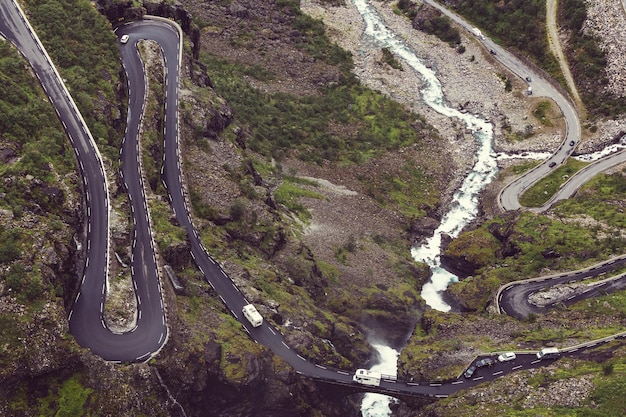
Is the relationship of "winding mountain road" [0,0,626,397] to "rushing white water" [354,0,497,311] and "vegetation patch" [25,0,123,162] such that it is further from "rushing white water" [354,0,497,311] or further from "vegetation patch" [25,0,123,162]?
"rushing white water" [354,0,497,311]

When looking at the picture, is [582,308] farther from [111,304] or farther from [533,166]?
[111,304]

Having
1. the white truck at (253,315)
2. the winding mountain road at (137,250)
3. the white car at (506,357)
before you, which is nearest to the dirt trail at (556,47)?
the winding mountain road at (137,250)

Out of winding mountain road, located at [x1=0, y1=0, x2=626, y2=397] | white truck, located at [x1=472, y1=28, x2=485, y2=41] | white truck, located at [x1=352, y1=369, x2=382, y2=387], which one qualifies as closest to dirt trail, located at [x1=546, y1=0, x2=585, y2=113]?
white truck, located at [x1=472, y1=28, x2=485, y2=41]

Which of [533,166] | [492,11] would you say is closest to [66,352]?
[533,166]

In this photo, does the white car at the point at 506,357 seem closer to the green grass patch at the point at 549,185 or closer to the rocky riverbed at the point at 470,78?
the green grass patch at the point at 549,185

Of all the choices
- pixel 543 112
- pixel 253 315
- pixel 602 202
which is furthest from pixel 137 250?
pixel 543 112

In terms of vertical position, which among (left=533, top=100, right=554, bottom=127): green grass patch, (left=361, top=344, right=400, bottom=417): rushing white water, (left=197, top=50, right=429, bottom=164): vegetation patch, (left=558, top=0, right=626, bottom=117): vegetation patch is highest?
(left=558, top=0, right=626, bottom=117): vegetation patch
